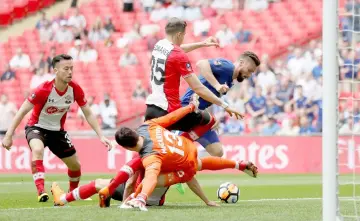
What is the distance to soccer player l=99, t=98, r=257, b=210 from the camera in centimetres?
934

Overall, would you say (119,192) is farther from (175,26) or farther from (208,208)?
(175,26)

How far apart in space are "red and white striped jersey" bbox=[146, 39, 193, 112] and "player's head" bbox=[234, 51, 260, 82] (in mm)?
927

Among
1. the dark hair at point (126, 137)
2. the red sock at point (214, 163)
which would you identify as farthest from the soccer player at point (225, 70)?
the dark hair at point (126, 137)

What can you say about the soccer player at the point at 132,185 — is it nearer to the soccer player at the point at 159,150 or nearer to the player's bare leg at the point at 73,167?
the soccer player at the point at 159,150

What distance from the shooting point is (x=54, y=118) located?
12.4 metres

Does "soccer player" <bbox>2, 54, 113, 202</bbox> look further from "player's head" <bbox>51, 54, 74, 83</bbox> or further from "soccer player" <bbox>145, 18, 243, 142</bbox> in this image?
"soccer player" <bbox>145, 18, 243, 142</bbox>

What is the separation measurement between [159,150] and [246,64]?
200 centimetres

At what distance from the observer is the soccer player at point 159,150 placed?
9.34 metres

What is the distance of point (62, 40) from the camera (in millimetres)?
26750

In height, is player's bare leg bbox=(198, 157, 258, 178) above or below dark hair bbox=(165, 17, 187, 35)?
below

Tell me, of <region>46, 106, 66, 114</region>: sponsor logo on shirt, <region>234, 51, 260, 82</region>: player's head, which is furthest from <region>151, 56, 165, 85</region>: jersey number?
<region>46, 106, 66, 114</region>: sponsor logo on shirt

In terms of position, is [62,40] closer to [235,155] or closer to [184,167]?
[235,155]

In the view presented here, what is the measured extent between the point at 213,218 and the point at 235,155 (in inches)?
456

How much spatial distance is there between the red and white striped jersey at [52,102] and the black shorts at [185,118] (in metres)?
1.67
